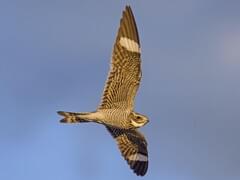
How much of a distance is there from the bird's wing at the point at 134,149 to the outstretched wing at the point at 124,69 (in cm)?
149

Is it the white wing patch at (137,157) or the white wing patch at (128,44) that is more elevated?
the white wing patch at (128,44)

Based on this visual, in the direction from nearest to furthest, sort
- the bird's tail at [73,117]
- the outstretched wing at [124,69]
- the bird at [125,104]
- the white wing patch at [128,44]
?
1. the bird's tail at [73,117]
2. the bird at [125,104]
3. the outstretched wing at [124,69]
4. the white wing patch at [128,44]

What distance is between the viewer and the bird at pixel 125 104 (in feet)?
53.1

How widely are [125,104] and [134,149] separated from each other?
1.99 meters

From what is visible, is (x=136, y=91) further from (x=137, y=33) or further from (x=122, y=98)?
(x=137, y=33)

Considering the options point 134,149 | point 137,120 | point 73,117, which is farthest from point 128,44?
point 134,149

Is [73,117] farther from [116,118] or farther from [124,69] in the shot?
[124,69]

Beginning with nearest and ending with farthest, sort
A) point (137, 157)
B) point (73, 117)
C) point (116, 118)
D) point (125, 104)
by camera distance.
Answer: point (73, 117)
point (116, 118)
point (125, 104)
point (137, 157)

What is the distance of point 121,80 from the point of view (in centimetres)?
1681

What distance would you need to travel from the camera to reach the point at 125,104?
16688mm

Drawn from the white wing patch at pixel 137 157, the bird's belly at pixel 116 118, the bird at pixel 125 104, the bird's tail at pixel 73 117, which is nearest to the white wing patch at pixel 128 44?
Result: the bird at pixel 125 104

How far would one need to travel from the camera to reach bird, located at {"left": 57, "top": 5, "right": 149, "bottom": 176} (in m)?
16.2

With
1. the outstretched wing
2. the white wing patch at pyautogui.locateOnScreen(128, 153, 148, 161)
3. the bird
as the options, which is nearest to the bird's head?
the bird

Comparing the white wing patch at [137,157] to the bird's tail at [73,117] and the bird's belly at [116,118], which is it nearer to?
the bird's belly at [116,118]
